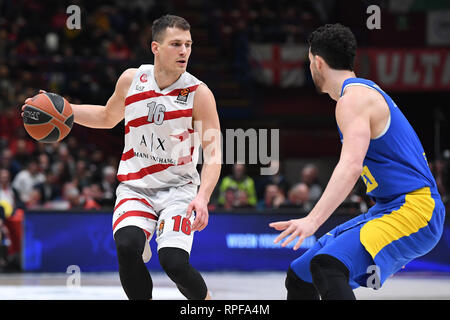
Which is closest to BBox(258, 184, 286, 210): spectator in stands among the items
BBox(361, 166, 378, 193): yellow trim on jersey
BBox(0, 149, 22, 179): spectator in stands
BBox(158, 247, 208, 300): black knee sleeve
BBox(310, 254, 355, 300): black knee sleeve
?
BBox(0, 149, 22, 179): spectator in stands

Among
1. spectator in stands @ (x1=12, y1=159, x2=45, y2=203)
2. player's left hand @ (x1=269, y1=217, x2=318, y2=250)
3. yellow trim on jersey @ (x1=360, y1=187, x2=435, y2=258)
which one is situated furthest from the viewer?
spectator in stands @ (x1=12, y1=159, x2=45, y2=203)

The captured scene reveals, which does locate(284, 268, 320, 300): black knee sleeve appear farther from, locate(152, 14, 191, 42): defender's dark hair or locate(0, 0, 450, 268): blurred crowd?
locate(0, 0, 450, 268): blurred crowd

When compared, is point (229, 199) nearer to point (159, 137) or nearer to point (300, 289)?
point (159, 137)

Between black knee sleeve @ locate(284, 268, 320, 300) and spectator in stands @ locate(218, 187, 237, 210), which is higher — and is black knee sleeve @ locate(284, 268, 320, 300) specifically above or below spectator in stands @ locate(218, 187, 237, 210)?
above

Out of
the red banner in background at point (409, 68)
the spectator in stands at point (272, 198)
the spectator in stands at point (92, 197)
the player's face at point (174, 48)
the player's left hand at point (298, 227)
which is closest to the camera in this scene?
the player's left hand at point (298, 227)

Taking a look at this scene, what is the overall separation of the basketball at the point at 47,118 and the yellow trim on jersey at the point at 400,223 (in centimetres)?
226

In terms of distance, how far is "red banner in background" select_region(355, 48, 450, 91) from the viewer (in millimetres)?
16344

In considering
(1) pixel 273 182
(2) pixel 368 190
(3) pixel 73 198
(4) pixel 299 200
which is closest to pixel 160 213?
(2) pixel 368 190

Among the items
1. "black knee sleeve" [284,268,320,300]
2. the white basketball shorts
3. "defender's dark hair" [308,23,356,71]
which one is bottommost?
"black knee sleeve" [284,268,320,300]

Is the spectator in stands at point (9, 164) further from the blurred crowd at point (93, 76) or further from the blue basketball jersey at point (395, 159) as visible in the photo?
the blue basketball jersey at point (395, 159)

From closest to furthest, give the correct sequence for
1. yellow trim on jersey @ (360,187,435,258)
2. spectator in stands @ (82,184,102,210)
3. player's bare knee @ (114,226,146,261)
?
yellow trim on jersey @ (360,187,435,258), player's bare knee @ (114,226,146,261), spectator in stands @ (82,184,102,210)

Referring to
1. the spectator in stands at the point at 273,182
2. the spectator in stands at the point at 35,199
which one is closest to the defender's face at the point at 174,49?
the spectator in stands at the point at 35,199

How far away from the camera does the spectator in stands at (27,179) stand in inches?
490

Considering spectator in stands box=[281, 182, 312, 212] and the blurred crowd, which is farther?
the blurred crowd
